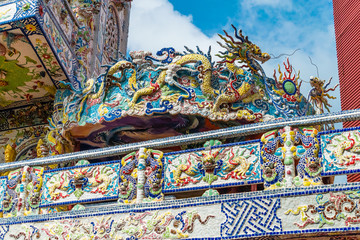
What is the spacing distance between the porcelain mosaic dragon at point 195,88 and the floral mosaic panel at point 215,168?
285cm

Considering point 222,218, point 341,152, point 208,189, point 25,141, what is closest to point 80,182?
point 208,189

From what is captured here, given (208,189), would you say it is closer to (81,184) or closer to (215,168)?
(215,168)

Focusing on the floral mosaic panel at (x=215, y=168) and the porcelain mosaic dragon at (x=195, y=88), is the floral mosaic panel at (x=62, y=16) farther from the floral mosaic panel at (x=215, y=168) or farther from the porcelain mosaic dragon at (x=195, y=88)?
the floral mosaic panel at (x=215, y=168)

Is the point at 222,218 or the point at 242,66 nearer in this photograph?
the point at 222,218

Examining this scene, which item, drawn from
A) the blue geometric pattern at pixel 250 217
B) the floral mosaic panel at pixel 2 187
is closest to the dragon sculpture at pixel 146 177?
the blue geometric pattern at pixel 250 217

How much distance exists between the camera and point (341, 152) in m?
8.73

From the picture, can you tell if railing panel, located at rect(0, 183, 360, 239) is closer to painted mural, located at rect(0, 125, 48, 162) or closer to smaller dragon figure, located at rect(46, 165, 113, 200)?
smaller dragon figure, located at rect(46, 165, 113, 200)

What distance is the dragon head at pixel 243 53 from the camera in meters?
12.7

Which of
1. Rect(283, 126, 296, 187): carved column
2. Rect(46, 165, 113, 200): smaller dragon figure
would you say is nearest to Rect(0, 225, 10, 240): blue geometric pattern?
Rect(46, 165, 113, 200): smaller dragon figure

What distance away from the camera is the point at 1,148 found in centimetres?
1584

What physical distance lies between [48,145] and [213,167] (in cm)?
546

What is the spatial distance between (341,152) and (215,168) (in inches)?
72.3

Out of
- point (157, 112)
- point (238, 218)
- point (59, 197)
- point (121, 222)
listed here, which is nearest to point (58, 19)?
point (157, 112)

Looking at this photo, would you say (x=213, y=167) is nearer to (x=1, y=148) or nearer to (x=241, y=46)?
(x=241, y=46)
